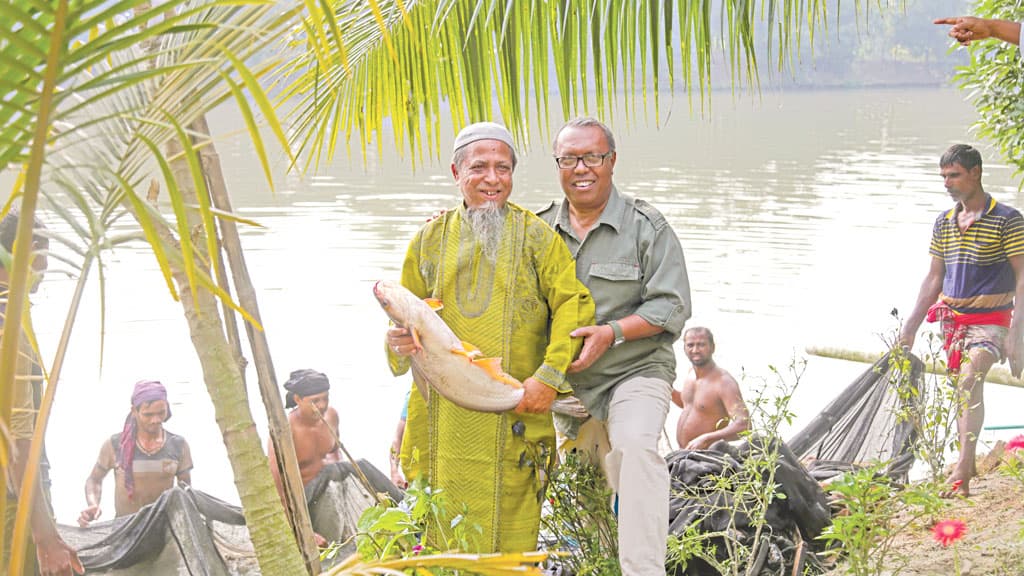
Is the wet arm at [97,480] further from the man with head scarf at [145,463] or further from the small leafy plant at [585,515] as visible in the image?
the small leafy plant at [585,515]

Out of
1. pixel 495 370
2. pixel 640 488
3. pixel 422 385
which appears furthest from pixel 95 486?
pixel 640 488

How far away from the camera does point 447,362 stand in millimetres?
3191

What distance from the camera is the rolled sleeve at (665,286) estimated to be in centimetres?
340

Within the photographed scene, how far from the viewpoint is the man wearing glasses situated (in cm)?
327

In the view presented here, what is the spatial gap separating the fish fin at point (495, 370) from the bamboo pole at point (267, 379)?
682mm

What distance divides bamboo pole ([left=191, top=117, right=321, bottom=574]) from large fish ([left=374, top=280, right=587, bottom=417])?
0.53 meters

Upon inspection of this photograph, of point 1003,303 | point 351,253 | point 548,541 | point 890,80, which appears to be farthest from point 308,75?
A: point 890,80

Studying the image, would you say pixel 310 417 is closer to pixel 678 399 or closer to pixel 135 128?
pixel 678 399

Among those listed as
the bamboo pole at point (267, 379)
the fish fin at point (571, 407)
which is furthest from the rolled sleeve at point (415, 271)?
the bamboo pole at point (267, 379)

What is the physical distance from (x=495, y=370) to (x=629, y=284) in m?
0.56

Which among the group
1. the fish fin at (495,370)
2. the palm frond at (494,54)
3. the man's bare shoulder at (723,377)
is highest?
the palm frond at (494,54)

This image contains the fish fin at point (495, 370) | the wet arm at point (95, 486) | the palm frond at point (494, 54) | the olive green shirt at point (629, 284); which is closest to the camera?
the palm frond at point (494, 54)

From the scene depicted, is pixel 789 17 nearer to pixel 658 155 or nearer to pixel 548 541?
pixel 548 541

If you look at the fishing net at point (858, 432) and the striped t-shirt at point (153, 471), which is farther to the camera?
the striped t-shirt at point (153, 471)
